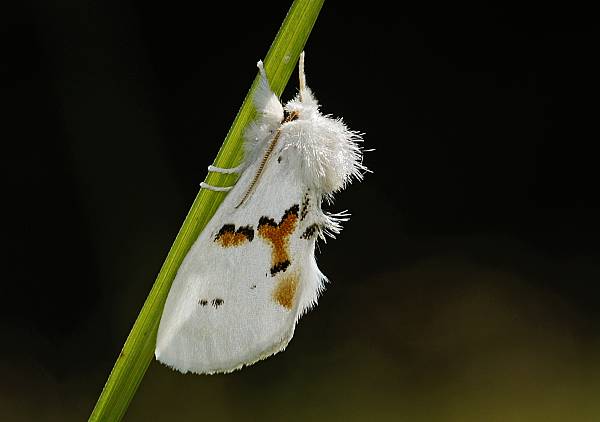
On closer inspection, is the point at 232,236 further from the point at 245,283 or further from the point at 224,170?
the point at 224,170

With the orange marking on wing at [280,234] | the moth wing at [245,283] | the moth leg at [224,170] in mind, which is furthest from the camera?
the orange marking on wing at [280,234]

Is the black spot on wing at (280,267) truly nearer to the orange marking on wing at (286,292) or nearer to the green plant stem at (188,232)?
the orange marking on wing at (286,292)

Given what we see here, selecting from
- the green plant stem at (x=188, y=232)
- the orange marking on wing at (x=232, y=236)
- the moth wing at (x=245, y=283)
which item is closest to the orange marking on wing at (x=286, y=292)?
the moth wing at (x=245, y=283)

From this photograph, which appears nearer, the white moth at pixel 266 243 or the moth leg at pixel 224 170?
the moth leg at pixel 224 170

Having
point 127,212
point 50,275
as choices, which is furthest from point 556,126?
point 50,275

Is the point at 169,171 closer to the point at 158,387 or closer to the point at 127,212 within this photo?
the point at 127,212

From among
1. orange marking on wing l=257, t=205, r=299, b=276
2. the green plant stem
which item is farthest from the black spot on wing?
the green plant stem

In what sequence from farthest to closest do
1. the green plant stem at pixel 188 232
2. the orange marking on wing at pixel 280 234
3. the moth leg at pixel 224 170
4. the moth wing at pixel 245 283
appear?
the orange marking on wing at pixel 280 234 < the moth wing at pixel 245 283 < the moth leg at pixel 224 170 < the green plant stem at pixel 188 232

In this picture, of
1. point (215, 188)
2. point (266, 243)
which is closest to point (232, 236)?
point (266, 243)

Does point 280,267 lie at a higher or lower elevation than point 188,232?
lower
